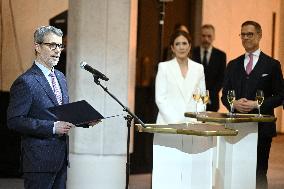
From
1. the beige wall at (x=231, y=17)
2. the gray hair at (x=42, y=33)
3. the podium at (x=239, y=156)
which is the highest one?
the beige wall at (x=231, y=17)

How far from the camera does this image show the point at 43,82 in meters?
4.04

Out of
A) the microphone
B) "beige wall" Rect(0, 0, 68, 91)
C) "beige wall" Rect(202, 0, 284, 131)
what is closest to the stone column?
"beige wall" Rect(0, 0, 68, 91)

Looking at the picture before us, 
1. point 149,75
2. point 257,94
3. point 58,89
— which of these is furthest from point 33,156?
point 149,75

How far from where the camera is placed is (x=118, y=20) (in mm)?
6918

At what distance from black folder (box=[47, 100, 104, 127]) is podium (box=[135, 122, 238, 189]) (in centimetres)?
108

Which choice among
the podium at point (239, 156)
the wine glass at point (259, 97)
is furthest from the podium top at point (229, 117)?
the wine glass at point (259, 97)

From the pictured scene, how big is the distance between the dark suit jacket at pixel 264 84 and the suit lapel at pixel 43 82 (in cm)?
267

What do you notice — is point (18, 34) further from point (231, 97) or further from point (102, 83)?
point (231, 97)

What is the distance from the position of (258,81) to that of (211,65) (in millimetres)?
2632

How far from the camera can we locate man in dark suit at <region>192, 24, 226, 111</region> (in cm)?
877

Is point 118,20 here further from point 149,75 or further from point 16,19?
point 149,75

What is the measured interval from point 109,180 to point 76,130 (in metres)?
0.62

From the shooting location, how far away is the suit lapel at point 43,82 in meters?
4.02

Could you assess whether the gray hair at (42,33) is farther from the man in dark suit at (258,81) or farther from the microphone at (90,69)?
the man in dark suit at (258,81)
